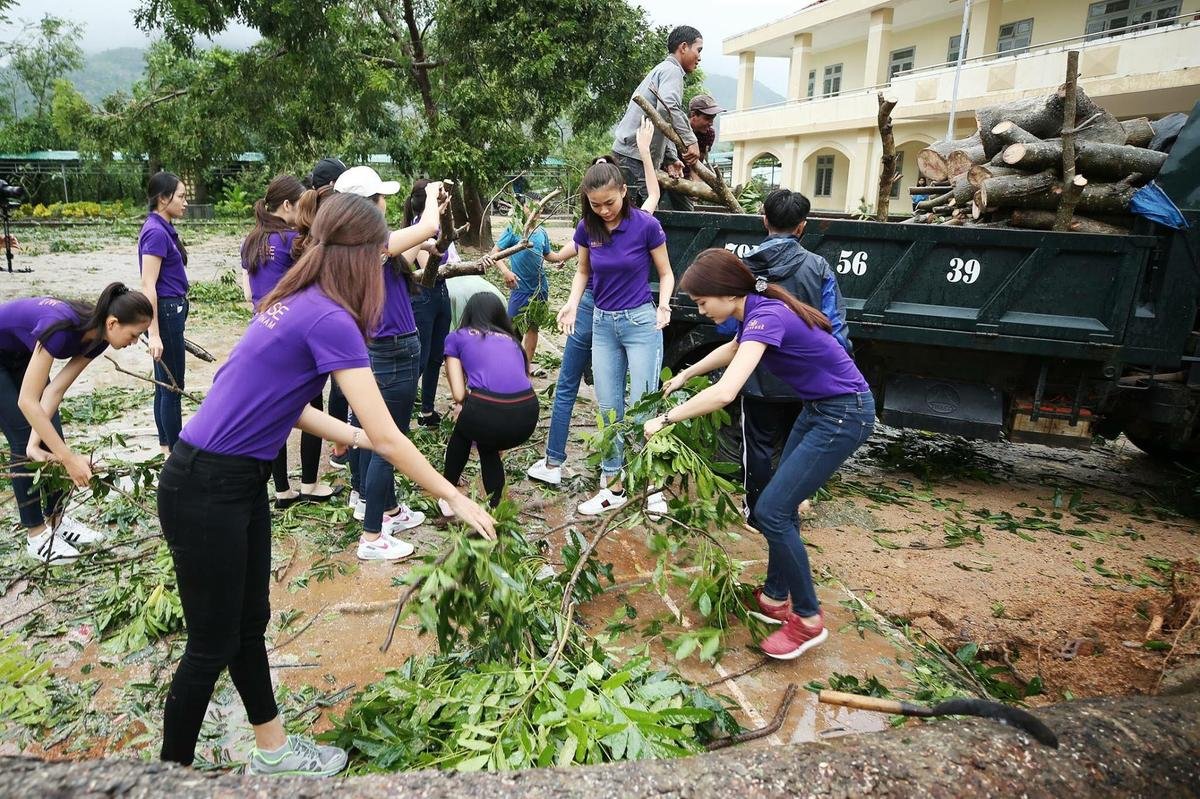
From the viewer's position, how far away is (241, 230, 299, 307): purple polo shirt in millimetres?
4680

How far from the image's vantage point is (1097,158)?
511cm

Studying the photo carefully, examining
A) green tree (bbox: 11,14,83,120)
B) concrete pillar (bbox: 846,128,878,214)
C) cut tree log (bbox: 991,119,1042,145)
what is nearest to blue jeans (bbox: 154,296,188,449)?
cut tree log (bbox: 991,119,1042,145)

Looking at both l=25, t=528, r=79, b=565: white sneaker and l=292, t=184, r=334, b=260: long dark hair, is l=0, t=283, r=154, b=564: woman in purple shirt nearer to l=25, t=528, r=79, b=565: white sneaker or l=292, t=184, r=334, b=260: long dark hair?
l=25, t=528, r=79, b=565: white sneaker

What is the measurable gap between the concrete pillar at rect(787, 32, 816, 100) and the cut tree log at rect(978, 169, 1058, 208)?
2440 centimetres

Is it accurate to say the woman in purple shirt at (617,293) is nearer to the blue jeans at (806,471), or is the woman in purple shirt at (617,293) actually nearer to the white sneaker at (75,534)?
the blue jeans at (806,471)

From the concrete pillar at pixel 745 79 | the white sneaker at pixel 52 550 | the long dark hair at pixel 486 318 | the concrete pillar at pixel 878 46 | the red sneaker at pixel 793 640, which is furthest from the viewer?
the concrete pillar at pixel 745 79

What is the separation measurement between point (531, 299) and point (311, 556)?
3691 mm

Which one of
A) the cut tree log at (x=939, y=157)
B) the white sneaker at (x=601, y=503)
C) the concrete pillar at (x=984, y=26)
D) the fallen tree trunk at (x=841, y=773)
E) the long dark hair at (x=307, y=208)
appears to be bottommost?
the white sneaker at (x=601, y=503)

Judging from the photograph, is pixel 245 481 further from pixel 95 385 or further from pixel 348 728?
pixel 95 385

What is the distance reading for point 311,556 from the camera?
4.24 metres

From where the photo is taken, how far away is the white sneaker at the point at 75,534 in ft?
13.7

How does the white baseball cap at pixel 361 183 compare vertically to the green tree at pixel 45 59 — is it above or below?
below

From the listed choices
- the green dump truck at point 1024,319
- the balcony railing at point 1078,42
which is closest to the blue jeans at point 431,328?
the green dump truck at point 1024,319

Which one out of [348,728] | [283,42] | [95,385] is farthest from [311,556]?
[283,42]
